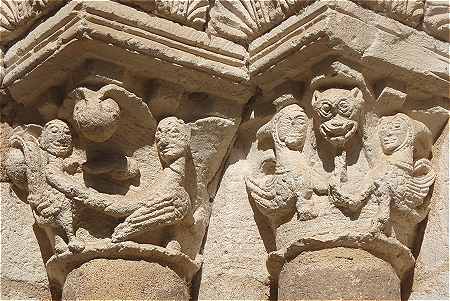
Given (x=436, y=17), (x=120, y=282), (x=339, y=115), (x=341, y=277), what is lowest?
(x=120, y=282)

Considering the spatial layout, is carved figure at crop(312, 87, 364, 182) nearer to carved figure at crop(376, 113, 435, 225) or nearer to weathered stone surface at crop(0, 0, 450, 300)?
weathered stone surface at crop(0, 0, 450, 300)

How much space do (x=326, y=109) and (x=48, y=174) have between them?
775 millimetres

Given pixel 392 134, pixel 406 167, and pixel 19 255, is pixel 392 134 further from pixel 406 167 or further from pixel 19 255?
pixel 19 255

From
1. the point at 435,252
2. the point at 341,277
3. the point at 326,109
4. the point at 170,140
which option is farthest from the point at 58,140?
the point at 435,252

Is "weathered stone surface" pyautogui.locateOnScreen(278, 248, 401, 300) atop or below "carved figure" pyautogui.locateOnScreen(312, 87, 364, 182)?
below

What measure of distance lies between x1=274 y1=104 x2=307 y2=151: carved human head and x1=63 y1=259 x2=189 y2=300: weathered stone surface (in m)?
0.49

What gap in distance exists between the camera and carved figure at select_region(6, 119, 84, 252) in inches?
116

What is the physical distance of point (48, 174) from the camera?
3.00 metres

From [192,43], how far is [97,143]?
1.25ft

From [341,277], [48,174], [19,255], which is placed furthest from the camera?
[19,255]

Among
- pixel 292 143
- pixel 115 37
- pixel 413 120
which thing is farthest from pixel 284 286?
pixel 115 37

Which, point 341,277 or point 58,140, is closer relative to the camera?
point 341,277

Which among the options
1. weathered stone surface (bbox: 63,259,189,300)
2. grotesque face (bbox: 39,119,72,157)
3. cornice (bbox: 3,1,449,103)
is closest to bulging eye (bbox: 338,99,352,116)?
cornice (bbox: 3,1,449,103)

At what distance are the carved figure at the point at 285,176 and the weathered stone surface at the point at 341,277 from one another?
0.40ft
